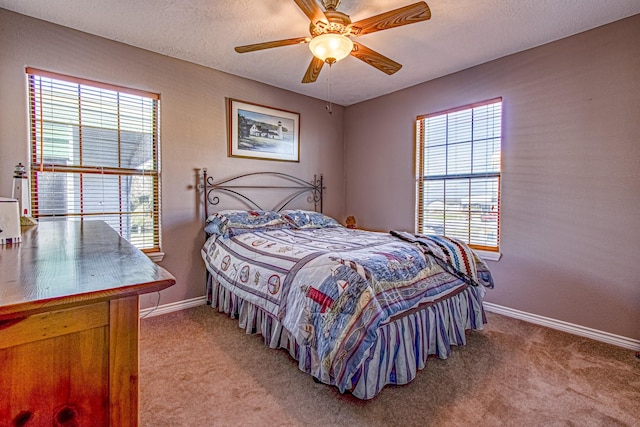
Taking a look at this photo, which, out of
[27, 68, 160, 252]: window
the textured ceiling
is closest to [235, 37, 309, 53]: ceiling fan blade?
the textured ceiling

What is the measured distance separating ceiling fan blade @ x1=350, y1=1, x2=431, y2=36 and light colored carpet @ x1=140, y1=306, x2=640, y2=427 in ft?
7.08

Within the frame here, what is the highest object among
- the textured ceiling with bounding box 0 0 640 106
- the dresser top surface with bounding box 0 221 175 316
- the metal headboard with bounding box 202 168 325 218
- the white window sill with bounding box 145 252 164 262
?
the textured ceiling with bounding box 0 0 640 106

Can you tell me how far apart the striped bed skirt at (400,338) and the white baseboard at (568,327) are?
25.7 inches

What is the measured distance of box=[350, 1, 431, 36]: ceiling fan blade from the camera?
1715 mm

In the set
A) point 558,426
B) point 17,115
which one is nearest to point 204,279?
point 17,115

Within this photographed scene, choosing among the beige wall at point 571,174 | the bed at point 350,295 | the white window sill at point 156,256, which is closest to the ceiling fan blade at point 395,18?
the bed at point 350,295

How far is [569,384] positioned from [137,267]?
2.46 metres

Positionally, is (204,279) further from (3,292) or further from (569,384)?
(569,384)

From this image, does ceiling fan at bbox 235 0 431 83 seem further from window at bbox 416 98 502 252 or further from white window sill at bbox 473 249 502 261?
white window sill at bbox 473 249 502 261

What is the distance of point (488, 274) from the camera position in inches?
99.3

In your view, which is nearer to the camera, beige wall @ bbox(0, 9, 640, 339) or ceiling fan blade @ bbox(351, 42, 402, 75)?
ceiling fan blade @ bbox(351, 42, 402, 75)

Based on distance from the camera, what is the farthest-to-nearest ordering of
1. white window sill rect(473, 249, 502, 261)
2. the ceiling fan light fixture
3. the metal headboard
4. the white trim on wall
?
the metal headboard → white window sill rect(473, 249, 502, 261) → the white trim on wall → the ceiling fan light fixture

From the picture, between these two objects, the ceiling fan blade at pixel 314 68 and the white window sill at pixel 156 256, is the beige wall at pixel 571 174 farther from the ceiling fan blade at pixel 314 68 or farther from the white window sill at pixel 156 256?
the white window sill at pixel 156 256

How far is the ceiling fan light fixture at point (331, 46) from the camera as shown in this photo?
197 cm
